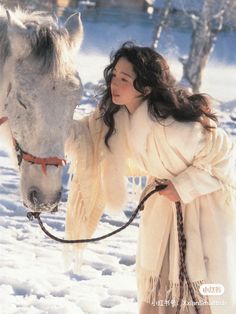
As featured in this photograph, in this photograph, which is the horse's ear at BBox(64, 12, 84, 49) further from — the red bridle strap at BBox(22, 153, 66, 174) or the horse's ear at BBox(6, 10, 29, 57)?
the red bridle strap at BBox(22, 153, 66, 174)

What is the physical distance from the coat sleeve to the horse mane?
25.3 inches

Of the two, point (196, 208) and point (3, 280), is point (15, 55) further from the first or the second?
point (3, 280)

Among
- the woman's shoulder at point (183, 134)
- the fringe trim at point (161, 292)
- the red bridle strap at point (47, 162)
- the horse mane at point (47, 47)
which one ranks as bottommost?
the fringe trim at point (161, 292)

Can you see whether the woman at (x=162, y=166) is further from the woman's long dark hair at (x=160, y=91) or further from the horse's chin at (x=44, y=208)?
the horse's chin at (x=44, y=208)

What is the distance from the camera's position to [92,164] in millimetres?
2682

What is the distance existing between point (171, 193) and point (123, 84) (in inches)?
20.7

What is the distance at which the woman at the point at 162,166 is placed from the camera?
253 centimetres

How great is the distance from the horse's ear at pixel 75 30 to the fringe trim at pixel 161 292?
1118 millimetres

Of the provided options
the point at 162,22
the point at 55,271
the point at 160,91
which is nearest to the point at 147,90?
the point at 160,91

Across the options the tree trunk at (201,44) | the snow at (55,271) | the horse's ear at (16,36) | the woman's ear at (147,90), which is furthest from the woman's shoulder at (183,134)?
the tree trunk at (201,44)

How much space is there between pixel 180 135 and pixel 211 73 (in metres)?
13.3

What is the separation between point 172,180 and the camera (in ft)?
8.30

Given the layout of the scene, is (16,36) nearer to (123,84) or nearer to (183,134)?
(123,84)

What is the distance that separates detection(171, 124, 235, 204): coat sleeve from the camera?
8.23 feet
